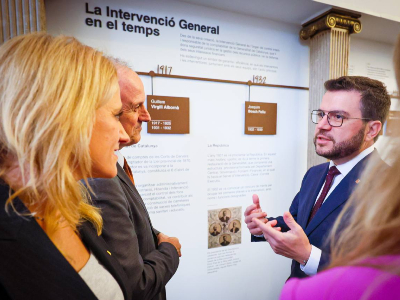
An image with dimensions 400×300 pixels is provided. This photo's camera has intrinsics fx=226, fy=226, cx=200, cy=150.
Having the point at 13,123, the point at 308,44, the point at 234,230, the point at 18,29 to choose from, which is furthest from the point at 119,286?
the point at 308,44

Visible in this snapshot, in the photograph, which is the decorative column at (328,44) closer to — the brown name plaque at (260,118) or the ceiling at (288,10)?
the ceiling at (288,10)

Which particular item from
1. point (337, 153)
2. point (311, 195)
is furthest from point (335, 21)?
point (311, 195)

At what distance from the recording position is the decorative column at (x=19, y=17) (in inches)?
52.2

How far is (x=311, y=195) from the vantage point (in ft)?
4.92

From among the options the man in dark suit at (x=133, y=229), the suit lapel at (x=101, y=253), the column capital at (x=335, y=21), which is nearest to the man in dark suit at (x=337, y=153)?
the man in dark suit at (x=133, y=229)

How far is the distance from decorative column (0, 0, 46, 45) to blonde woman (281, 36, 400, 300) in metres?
1.79

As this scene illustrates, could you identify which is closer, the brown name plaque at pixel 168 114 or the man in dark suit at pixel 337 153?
the man in dark suit at pixel 337 153

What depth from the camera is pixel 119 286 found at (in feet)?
2.60

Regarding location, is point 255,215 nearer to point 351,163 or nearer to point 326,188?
point 326,188

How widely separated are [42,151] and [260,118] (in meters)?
2.08

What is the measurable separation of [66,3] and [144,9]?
57 centimetres

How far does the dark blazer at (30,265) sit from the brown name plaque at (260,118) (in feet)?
6.44

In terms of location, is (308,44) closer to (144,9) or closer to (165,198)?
(144,9)

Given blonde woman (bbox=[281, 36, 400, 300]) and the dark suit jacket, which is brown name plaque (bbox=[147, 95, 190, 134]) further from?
blonde woman (bbox=[281, 36, 400, 300])
